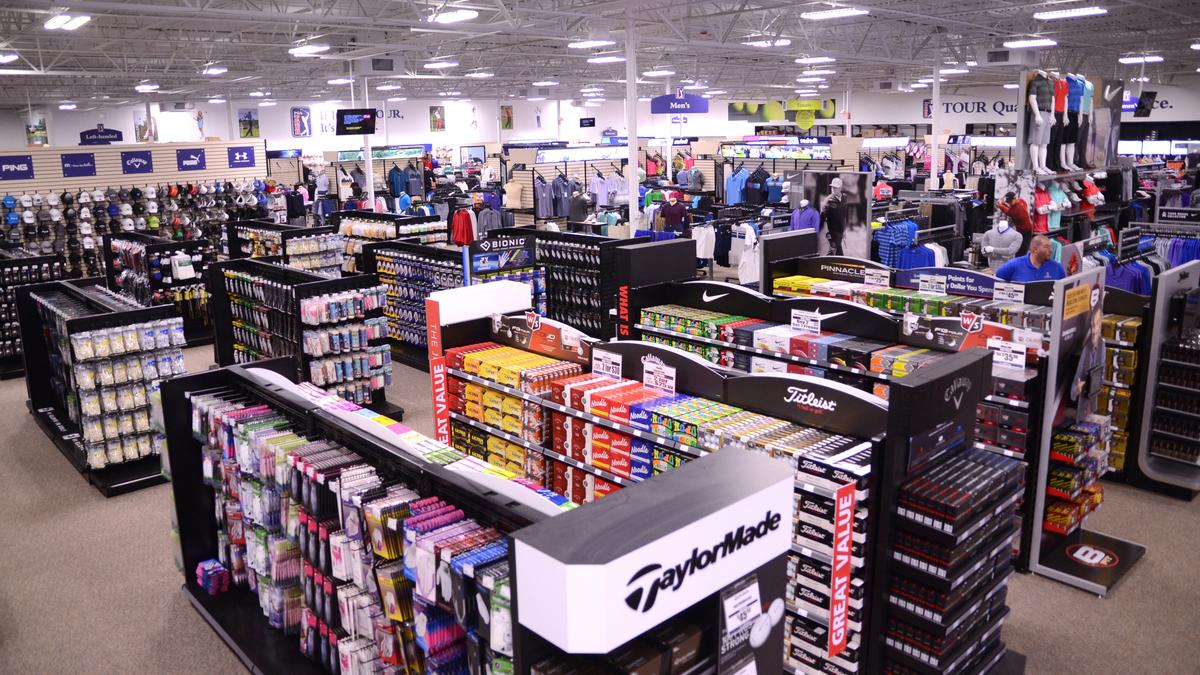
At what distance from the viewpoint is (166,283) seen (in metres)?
11.7

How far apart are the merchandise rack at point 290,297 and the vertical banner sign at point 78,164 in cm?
1016

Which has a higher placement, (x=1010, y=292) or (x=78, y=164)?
(x=78, y=164)

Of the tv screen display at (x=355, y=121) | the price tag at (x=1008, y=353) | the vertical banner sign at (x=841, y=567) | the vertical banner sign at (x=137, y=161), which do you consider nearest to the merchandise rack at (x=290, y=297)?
the vertical banner sign at (x=841, y=567)

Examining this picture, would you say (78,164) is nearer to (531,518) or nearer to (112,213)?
(112,213)

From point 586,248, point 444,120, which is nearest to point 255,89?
point 444,120

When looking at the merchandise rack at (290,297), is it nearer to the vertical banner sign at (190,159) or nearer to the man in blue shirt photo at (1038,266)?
the man in blue shirt photo at (1038,266)

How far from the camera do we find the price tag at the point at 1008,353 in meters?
5.23

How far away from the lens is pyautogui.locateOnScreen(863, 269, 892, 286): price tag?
23.0 feet

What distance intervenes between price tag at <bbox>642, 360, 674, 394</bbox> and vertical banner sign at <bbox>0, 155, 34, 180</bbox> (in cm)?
1658

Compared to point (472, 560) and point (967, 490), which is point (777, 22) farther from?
point (472, 560)

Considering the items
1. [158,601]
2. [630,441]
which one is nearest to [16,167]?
[158,601]

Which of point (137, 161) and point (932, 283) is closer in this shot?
point (932, 283)

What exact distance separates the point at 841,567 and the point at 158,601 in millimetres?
4299

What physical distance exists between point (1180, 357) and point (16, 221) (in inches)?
706
